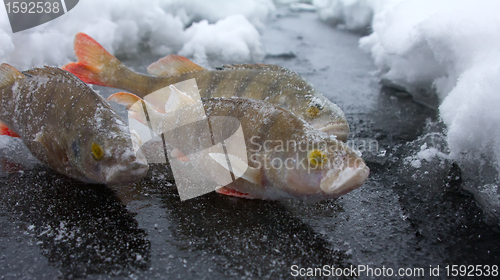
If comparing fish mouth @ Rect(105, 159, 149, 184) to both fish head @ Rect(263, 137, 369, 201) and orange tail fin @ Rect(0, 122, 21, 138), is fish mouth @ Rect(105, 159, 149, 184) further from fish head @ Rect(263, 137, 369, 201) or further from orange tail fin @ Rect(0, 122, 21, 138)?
orange tail fin @ Rect(0, 122, 21, 138)

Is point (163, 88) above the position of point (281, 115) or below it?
below

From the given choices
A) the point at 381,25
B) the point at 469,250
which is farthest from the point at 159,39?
the point at 469,250

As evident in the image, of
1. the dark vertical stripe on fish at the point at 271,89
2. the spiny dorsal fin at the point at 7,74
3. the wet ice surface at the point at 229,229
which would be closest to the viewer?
the wet ice surface at the point at 229,229

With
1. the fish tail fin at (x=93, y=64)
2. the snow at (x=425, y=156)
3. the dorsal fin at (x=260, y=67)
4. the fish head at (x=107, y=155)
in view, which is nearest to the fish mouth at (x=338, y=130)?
the snow at (x=425, y=156)

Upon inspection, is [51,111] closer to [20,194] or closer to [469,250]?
[20,194]

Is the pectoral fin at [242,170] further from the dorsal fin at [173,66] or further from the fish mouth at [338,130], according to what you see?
the dorsal fin at [173,66]

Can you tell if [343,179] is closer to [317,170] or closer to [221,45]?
[317,170]
